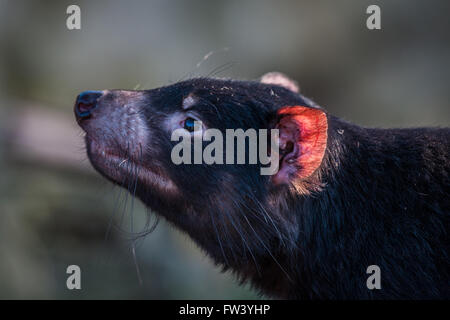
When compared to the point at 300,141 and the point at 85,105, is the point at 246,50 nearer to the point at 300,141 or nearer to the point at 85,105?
the point at 85,105

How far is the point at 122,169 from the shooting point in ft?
8.60

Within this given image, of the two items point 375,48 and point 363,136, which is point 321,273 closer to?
point 363,136

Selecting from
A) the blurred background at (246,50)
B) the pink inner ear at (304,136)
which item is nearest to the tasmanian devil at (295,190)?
the pink inner ear at (304,136)

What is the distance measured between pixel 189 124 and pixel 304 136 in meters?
0.50

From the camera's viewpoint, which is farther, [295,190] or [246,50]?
[246,50]

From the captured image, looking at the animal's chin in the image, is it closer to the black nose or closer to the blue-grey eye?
the black nose

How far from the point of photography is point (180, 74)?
8367 millimetres

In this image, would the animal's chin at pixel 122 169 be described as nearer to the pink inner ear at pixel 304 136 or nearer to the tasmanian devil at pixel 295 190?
the tasmanian devil at pixel 295 190

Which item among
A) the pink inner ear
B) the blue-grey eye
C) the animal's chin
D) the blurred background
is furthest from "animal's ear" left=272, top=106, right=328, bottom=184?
the blurred background

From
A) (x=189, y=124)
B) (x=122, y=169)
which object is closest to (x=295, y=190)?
(x=189, y=124)

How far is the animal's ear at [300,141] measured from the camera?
2393 mm

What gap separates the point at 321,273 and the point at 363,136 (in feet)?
2.14
